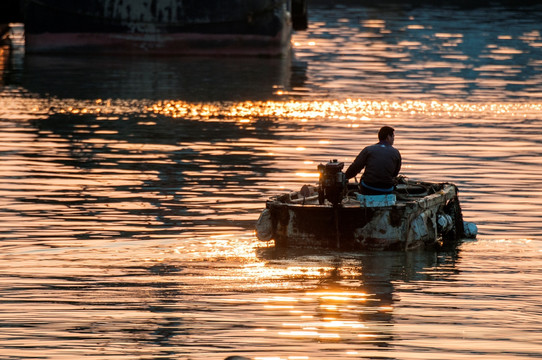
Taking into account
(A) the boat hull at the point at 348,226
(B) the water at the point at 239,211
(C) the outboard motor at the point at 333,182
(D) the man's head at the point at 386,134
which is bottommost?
(B) the water at the point at 239,211

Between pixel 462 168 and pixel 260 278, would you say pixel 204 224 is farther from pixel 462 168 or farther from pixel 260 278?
pixel 462 168

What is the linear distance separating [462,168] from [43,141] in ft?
34.1

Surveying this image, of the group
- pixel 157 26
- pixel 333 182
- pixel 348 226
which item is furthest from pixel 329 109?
pixel 333 182

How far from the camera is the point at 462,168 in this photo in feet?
82.3

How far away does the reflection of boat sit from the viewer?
164 feet

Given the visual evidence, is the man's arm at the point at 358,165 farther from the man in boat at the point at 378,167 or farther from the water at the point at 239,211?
the water at the point at 239,211

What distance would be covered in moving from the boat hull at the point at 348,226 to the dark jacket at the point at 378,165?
0.41 metres

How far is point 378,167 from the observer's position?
1716 cm

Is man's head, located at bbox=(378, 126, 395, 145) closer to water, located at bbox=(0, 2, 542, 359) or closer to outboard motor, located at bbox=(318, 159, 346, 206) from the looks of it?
outboard motor, located at bbox=(318, 159, 346, 206)

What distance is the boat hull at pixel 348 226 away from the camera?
54.3 ft

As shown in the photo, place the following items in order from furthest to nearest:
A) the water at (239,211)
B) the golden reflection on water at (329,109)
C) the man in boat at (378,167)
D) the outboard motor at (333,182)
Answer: the golden reflection on water at (329,109) → the man in boat at (378,167) → the outboard motor at (333,182) → the water at (239,211)

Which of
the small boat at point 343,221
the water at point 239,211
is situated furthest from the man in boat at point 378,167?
the water at point 239,211

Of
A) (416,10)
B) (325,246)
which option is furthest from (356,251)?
(416,10)

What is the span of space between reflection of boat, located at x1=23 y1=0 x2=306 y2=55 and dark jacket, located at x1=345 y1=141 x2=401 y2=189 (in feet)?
110
